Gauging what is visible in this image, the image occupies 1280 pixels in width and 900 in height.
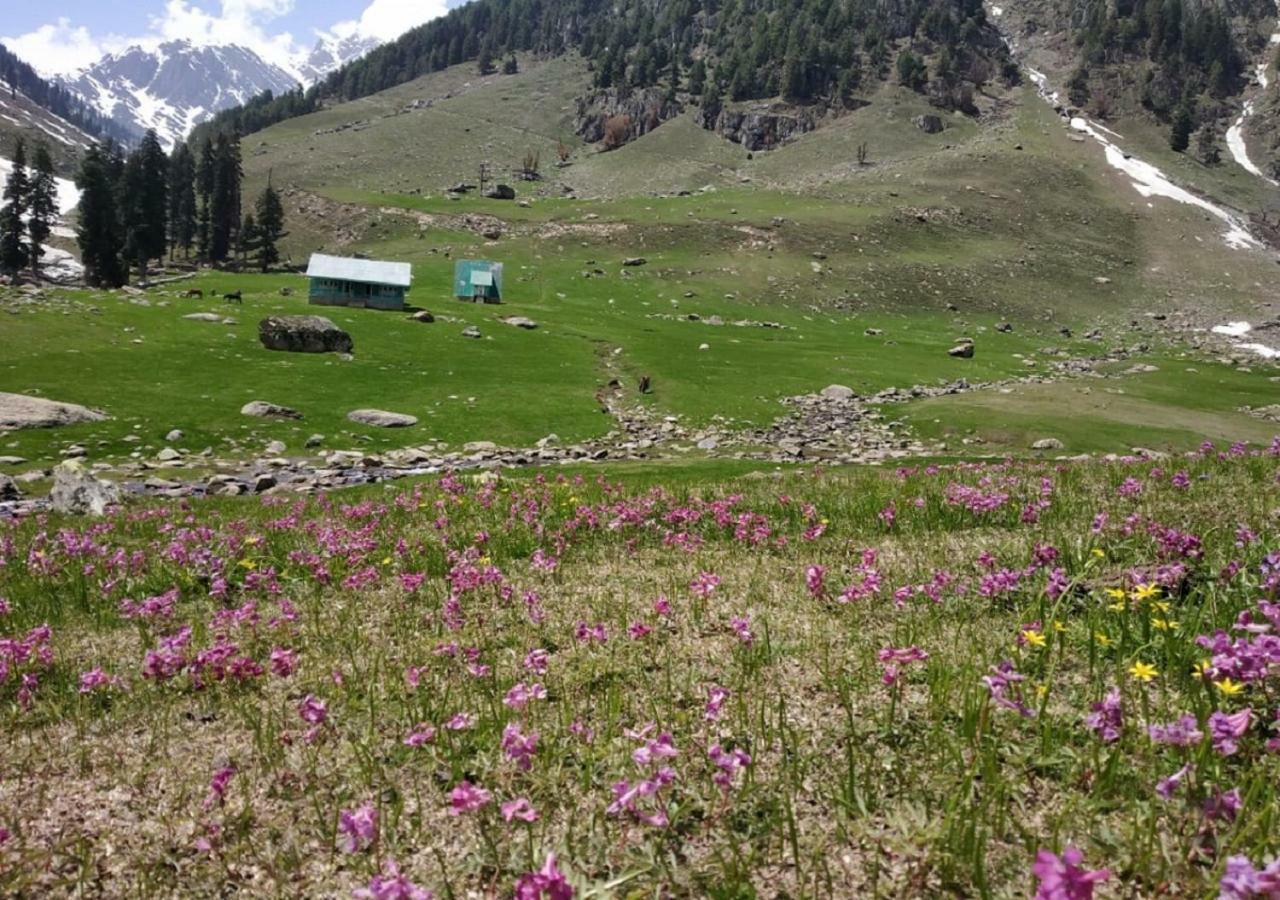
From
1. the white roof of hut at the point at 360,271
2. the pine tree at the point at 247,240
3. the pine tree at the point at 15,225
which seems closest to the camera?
the white roof of hut at the point at 360,271

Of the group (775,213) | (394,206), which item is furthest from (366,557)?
(394,206)

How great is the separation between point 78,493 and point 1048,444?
3510cm

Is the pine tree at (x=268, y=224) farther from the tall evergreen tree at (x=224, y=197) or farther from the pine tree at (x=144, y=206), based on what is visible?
the tall evergreen tree at (x=224, y=197)

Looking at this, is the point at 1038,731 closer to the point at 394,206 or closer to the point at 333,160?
the point at 394,206

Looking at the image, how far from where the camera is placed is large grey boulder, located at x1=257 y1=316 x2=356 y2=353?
44.6 metres

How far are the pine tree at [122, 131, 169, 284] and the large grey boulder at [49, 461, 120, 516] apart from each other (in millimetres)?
93167

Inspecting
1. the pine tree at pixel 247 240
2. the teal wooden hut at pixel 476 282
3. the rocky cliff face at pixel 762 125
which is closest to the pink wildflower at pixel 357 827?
the teal wooden hut at pixel 476 282

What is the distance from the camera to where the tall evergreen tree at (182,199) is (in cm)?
12200

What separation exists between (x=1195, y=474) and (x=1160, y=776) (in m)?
10.4

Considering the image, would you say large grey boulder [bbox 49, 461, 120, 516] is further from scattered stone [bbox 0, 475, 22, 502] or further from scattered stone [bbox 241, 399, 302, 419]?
scattered stone [bbox 241, 399, 302, 419]

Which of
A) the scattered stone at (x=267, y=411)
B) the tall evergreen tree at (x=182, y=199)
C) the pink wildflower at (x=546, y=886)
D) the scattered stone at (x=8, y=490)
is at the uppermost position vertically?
the tall evergreen tree at (x=182, y=199)

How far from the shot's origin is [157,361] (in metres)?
38.8

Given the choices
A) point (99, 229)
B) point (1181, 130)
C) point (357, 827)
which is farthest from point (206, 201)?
point (1181, 130)

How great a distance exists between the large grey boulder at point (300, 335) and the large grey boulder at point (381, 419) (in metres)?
13.5
